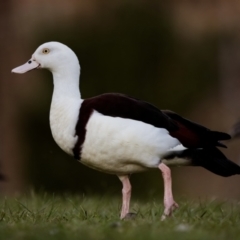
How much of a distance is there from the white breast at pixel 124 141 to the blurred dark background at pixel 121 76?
10.6 m

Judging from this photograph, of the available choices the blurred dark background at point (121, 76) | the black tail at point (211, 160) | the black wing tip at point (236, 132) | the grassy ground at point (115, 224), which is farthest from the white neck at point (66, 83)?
the blurred dark background at point (121, 76)

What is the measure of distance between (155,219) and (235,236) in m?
1.25

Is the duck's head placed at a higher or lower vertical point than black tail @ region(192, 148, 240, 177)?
higher

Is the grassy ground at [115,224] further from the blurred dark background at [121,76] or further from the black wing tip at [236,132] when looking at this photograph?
the blurred dark background at [121,76]

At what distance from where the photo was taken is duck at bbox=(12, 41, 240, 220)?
9.01 m

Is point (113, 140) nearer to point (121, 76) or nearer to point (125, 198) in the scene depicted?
point (125, 198)

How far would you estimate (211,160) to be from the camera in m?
9.27

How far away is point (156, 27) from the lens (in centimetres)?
2161

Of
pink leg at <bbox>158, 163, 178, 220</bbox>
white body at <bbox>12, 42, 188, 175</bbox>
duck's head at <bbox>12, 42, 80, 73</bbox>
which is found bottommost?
pink leg at <bbox>158, 163, 178, 220</bbox>

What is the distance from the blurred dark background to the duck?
34.2 ft

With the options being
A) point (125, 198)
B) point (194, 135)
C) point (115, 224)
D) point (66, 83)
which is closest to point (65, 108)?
point (66, 83)

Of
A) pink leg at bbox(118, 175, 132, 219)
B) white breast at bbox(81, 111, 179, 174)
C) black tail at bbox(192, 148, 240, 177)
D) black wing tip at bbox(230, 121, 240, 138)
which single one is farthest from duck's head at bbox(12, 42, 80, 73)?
black wing tip at bbox(230, 121, 240, 138)

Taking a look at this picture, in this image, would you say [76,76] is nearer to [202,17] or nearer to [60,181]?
[60,181]

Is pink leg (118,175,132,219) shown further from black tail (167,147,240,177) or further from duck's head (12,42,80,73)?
duck's head (12,42,80,73)
